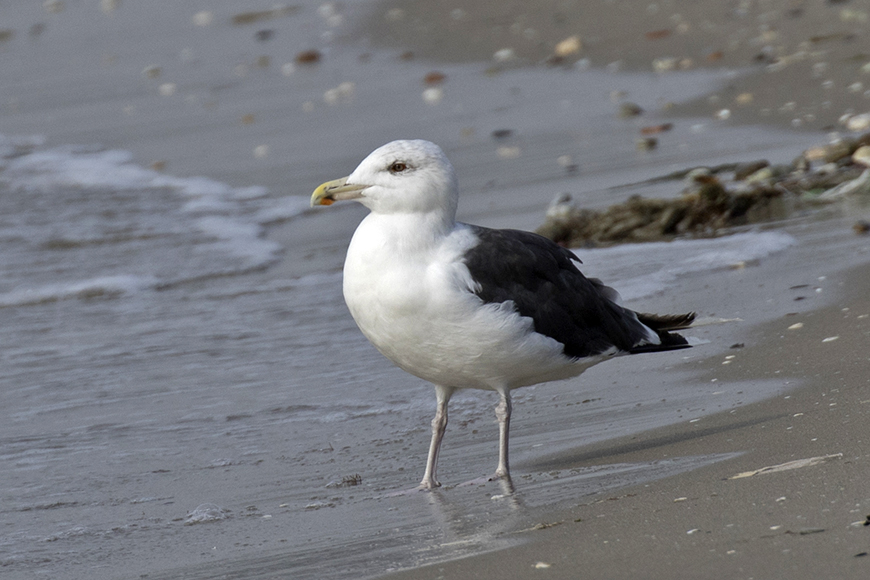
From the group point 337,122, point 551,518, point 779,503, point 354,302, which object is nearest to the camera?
point 779,503

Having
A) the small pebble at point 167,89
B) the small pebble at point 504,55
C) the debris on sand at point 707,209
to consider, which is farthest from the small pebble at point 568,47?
the debris on sand at point 707,209

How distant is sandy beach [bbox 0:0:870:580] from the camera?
10.9 ft

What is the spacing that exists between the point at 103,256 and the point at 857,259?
5351 mm

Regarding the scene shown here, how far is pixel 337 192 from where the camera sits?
436 centimetres

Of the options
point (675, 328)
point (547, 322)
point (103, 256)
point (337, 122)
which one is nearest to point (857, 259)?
point (675, 328)

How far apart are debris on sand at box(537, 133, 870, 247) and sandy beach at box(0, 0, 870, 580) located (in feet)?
0.56

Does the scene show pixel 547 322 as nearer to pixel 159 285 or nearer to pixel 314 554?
pixel 314 554

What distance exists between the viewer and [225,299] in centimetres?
736

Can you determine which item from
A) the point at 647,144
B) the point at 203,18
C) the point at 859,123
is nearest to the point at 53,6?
the point at 203,18

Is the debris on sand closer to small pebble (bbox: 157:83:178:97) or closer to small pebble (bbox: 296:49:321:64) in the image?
small pebble (bbox: 296:49:321:64)

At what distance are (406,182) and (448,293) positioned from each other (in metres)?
0.49

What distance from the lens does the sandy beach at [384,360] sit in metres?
3.33

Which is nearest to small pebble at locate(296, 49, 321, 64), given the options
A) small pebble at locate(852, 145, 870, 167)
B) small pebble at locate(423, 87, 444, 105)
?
A: small pebble at locate(423, 87, 444, 105)

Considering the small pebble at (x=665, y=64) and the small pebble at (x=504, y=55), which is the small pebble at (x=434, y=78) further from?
the small pebble at (x=665, y=64)
